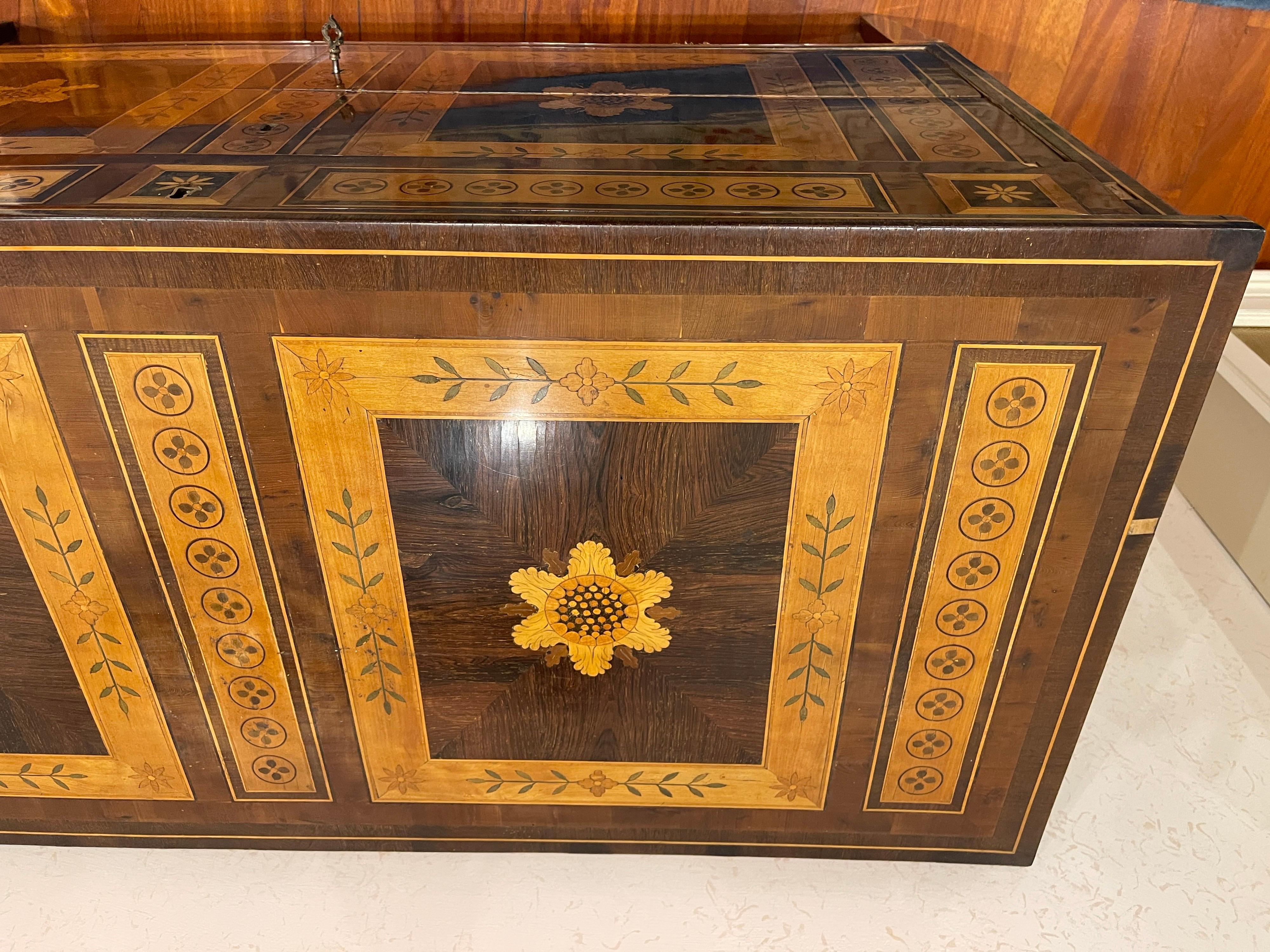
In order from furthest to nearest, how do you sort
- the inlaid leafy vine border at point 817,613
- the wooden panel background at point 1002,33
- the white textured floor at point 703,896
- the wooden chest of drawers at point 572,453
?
the wooden panel background at point 1002,33 → the white textured floor at point 703,896 → the inlaid leafy vine border at point 817,613 → the wooden chest of drawers at point 572,453

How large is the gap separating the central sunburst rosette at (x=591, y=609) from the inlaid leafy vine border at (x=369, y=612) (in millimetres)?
143

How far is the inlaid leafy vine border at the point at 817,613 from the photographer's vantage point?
92 centimetres

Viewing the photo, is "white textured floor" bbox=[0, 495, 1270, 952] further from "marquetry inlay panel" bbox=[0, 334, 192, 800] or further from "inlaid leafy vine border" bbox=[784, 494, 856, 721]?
"inlaid leafy vine border" bbox=[784, 494, 856, 721]

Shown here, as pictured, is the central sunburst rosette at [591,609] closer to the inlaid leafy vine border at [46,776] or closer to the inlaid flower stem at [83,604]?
the inlaid flower stem at [83,604]

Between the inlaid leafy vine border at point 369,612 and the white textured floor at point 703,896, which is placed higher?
the inlaid leafy vine border at point 369,612

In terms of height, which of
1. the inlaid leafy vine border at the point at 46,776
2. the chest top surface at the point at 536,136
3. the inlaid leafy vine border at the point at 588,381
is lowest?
the inlaid leafy vine border at the point at 46,776

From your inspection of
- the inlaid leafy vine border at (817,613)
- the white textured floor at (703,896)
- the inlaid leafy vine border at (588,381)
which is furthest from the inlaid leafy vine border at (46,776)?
the inlaid leafy vine border at (817,613)

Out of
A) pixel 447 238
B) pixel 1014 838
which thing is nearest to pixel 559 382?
pixel 447 238

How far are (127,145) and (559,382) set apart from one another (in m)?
0.55

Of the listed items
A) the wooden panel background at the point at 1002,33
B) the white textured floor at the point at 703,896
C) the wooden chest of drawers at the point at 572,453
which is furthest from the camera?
the wooden panel background at the point at 1002,33

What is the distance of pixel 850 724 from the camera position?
1.05 meters

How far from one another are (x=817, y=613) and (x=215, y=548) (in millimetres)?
638

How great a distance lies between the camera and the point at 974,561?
3.08 ft

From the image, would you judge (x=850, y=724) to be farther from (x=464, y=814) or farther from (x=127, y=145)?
(x=127, y=145)
